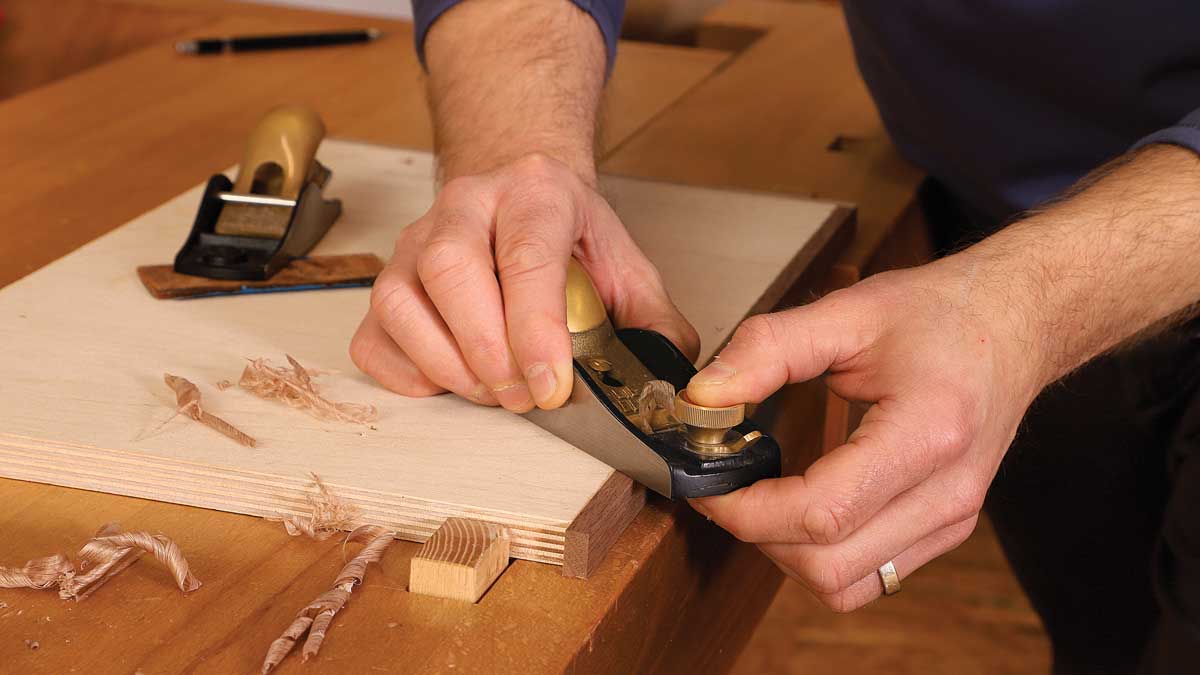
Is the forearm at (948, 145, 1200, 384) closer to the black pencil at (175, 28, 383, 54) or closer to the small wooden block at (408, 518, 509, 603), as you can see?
the small wooden block at (408, 518, 509, 603)

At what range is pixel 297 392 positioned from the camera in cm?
81

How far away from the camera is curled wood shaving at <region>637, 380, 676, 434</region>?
73cm

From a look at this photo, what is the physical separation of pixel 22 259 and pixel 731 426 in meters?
0.69

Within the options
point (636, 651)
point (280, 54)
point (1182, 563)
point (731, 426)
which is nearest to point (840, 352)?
point (731, 426)

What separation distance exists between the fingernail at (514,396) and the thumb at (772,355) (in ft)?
0.40

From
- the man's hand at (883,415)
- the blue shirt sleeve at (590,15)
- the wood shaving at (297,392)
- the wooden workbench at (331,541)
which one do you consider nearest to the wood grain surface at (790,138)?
the wooden workbench at (331,541)

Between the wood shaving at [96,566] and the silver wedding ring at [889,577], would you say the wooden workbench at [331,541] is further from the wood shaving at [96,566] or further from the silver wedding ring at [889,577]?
the silver wedding ring at [889,577]

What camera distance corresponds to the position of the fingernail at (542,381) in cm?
74

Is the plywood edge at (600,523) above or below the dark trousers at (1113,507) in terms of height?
above

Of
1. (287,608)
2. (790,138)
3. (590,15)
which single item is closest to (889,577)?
(287,608)

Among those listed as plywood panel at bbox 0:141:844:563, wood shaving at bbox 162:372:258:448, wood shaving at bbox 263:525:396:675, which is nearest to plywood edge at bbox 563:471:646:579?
plywood panel at bbox 0:141:844:563

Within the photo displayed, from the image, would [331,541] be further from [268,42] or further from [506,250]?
[268,42]

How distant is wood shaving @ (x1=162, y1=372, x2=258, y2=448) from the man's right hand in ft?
0.35

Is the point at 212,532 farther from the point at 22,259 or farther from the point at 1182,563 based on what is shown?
the point at 1182,563
